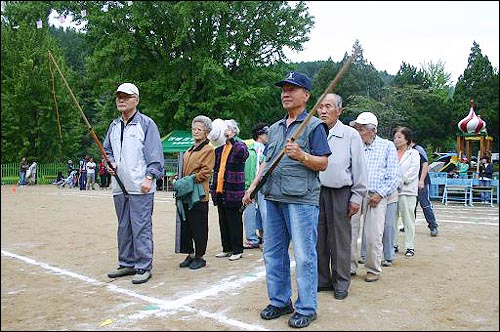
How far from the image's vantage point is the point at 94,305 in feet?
14.9

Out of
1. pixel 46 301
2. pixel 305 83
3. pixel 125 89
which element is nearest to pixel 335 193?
pixel 305 83

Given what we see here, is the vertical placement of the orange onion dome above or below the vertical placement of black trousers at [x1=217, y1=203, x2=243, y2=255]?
above

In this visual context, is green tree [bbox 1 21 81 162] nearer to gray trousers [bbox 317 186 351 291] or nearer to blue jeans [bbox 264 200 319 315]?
blue jeans [bbox 264 200 319 315]

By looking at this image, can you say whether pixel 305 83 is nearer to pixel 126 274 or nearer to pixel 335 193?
pixel 335 193

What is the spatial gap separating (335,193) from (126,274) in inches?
100

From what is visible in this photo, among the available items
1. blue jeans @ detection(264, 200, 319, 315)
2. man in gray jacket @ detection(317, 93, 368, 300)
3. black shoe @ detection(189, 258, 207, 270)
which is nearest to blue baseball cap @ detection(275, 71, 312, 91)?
man in gray jacket @ detection(317, 93, 368, 300)

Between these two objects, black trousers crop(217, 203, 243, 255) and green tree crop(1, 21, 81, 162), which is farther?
black trousers crop(217, 203, 243, 255)

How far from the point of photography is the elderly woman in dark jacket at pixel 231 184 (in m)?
6.84

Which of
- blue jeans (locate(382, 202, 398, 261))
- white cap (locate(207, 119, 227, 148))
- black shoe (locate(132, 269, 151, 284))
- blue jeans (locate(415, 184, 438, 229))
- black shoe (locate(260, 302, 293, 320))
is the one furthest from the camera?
blue jeans (locate(415, 184, 438, 229))

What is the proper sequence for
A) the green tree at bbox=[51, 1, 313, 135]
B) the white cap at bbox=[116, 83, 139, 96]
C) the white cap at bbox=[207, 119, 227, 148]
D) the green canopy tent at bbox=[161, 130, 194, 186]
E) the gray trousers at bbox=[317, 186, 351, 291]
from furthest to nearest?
the green canopy tent at bbox=[161, 130, 194, 186]
the white cap at bbox=[207, 119, 227, 148]
the white cap at bbox=[116, 83, 139, 96]
the gray trousers at bbox=[317, 186, 351, 291]
the green tree at bbox=[51, 1, 313, 135]

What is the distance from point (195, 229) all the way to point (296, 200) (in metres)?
2.56

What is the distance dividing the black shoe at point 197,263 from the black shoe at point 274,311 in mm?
2071

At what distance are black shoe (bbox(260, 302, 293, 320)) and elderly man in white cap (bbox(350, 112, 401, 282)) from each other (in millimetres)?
1546

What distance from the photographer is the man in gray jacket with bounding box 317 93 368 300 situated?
4.95m
